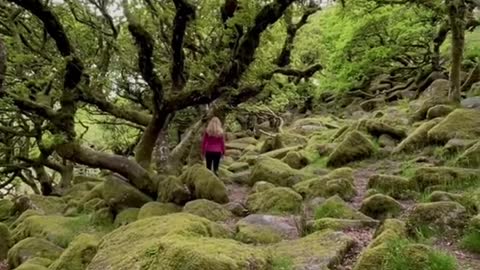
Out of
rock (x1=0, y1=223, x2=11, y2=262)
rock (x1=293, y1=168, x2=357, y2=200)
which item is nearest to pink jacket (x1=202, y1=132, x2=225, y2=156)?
rock (x1=293, y1=168, x2=357, y2=200)

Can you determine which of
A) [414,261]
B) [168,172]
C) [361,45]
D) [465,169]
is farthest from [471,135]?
[361,45]

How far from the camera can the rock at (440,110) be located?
57.3 feet

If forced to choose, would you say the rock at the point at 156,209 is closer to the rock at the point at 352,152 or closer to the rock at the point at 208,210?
the rock at the point at 208,210

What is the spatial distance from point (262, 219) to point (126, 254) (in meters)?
3.25

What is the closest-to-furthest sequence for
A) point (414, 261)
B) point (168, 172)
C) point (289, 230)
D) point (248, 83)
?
point (414, 261)
point (289, 230)
point (168, 172)
point (248, 83)

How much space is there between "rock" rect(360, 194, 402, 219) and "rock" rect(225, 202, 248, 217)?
8.97ft

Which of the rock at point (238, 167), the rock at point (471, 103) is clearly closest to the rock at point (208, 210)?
the rock at point (238, 167)

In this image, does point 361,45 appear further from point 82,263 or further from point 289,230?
point 82,263

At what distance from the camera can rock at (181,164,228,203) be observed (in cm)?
1312

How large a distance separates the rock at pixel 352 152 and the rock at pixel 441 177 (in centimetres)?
471

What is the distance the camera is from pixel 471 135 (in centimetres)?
1455

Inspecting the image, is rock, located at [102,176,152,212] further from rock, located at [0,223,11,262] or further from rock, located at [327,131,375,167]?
rock, located at [327,131,375,167]

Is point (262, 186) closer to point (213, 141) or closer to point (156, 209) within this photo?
point (213, 141)

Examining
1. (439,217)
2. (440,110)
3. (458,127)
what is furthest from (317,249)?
(440,110)
